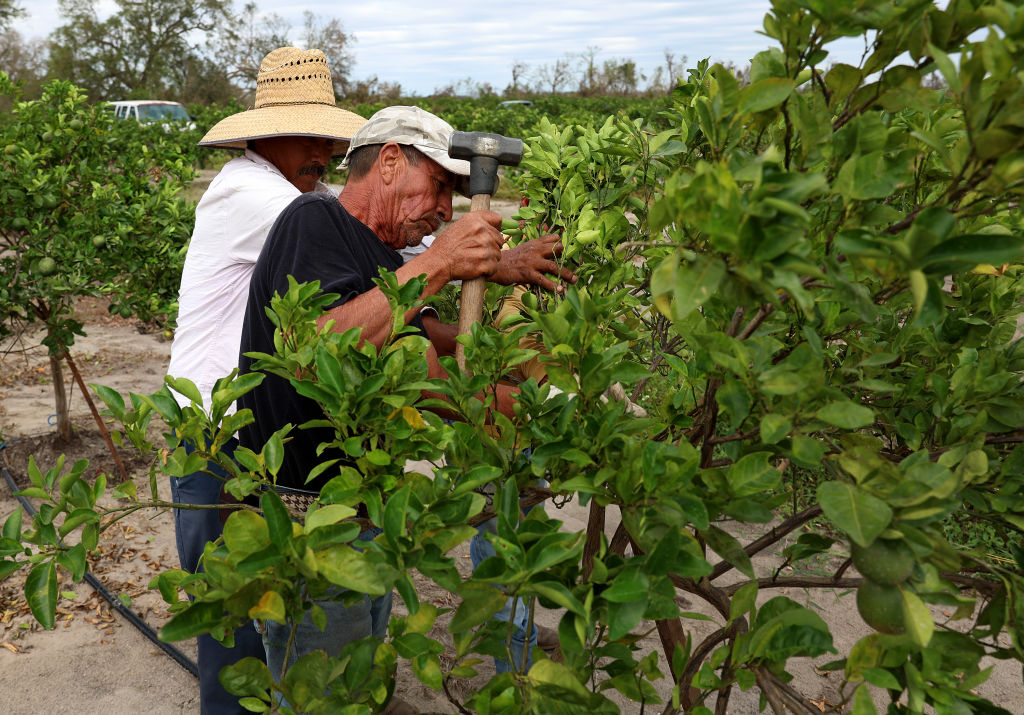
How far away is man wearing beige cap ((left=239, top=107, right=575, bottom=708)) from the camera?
181 centimetres

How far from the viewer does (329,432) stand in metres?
1.97

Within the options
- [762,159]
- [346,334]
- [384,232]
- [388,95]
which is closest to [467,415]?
[346,334]

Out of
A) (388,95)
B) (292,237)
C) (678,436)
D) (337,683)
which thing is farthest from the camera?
(388,95)

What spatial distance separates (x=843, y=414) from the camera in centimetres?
91

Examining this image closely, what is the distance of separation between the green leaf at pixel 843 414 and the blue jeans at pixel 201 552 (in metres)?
1.87

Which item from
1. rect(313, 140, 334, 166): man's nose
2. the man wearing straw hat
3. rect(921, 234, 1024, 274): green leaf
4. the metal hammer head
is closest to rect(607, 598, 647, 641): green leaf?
rect(921, 234, 1024, 274): green leaf

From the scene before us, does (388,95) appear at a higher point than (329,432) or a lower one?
higher

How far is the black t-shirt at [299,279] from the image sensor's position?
182cm

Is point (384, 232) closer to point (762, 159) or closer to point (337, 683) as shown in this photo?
point (337, 683)

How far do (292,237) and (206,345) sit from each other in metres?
0.67

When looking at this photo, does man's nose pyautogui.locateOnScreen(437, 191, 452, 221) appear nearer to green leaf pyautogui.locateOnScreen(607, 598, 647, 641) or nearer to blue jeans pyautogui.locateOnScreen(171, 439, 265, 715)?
blue jeans pyautogui.locateOnScreen(171, 439, 265, 715)

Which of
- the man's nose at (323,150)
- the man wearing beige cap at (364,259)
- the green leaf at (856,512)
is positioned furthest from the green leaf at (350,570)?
the man's nose at (323,150)

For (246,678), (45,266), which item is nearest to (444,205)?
(246,678)

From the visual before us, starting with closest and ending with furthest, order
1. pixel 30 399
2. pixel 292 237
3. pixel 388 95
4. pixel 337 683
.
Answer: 1. pixel 337 683
2. pixel 292 237
3. pixel 30 399
4. pixel 388 95
